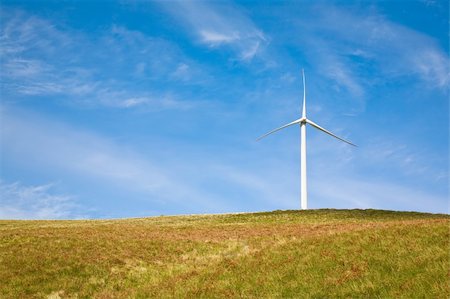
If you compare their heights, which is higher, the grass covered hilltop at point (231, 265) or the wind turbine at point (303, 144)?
the wind turbine at point (303, 144)

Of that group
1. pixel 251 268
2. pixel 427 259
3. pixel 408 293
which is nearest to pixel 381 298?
pixel 408 293

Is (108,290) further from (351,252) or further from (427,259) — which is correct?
(427,259)

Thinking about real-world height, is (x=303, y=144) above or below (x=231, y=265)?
above

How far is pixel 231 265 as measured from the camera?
23016 mm

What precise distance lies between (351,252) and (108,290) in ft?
38.3

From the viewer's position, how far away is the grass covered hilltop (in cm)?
1605

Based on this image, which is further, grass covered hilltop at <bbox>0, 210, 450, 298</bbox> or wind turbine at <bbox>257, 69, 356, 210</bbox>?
wind turbine at <bbox>257, 69, 356, 210</bbox>

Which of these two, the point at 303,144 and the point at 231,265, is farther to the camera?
the point at 303,144

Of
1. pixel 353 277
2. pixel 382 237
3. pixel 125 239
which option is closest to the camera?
pixel 353 277

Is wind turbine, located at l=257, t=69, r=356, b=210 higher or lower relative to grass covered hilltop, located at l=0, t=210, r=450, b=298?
higher

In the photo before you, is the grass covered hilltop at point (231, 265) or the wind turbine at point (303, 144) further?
the wind turbine at point (303, 144)

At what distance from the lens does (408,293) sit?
1385 cm

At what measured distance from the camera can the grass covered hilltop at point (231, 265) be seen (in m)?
16.0

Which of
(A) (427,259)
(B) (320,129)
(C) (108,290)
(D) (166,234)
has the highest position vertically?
(B) (320,129)
